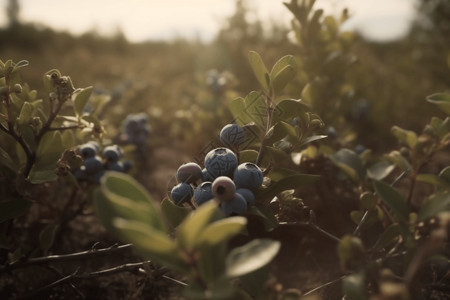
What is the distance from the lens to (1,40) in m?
17.4

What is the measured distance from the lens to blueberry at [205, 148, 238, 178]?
968mm

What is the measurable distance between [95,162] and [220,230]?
1051 millimetres

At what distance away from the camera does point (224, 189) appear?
87 cm

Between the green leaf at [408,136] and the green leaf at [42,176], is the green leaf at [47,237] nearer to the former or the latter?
the green leaf at [42,176]

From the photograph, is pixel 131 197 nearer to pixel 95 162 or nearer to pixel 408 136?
pixel 408 136

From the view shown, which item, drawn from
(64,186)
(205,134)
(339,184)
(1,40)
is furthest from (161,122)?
(1,40)

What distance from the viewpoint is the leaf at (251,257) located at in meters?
0.62

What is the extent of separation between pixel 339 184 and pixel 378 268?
3.64ft

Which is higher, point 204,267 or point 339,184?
point 204,267

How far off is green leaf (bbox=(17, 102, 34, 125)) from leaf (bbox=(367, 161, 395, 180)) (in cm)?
97

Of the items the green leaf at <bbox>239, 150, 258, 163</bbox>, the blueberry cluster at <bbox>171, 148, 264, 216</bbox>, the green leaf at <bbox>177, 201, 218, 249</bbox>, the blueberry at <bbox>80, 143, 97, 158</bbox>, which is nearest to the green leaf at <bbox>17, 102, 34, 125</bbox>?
the blueberry at <bbox>80, 143, 97, 158</bbox>

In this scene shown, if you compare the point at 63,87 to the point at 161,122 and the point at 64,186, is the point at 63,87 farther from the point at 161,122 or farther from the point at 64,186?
the point at 161,122

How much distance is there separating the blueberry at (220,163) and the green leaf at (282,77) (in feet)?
0.77

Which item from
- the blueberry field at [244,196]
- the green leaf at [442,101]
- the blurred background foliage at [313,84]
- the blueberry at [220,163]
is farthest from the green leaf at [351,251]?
the blurred background foliage at [313,84]
